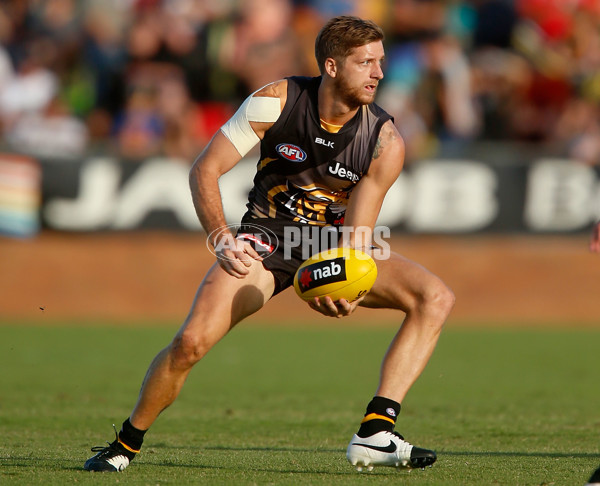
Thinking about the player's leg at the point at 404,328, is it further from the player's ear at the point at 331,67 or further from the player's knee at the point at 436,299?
the player's ear at the point at 331,67

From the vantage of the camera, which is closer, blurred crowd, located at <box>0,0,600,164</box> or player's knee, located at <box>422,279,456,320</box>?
player's knee, located at <box>422,279,456,320</box>

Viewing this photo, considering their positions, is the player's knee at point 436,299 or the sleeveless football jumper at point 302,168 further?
the sleeveless football jumper at point 302,168

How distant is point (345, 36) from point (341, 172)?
80cm

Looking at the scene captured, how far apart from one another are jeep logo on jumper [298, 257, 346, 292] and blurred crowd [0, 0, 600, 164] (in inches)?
367

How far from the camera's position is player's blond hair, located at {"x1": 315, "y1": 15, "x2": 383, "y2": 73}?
5848mm

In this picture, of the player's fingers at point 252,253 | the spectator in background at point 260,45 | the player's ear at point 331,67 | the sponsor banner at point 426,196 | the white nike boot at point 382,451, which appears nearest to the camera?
the white nike boot at point 382,451

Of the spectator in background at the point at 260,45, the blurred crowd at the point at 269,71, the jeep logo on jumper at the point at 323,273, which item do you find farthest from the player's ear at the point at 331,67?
the spectator in background at the point at 260,45

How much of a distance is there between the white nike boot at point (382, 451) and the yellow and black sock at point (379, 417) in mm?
31

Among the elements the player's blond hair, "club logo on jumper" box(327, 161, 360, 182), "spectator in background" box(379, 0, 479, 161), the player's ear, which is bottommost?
"club logo on jumper" box(327, 161, 360, 182)

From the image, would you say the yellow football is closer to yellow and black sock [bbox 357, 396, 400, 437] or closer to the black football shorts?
the black football shorts

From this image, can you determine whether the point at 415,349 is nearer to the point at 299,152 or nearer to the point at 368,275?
the point at 368,275

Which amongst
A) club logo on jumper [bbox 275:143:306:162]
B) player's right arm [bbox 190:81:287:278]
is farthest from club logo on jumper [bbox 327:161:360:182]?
player's right arm [bbox 190:81:287:278]

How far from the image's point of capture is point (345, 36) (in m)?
5.88

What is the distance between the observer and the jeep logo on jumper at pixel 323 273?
18.5ft
